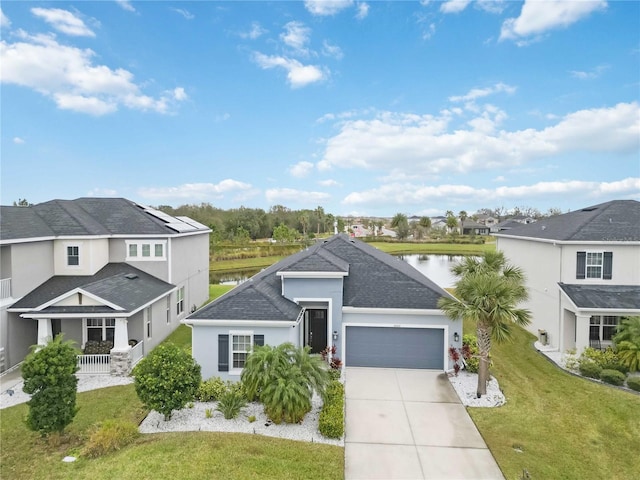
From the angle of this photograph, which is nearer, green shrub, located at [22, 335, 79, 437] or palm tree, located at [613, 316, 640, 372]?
green shrub, located at [22, 335, 79, 437]

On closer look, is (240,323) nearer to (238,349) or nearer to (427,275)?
(238,349)

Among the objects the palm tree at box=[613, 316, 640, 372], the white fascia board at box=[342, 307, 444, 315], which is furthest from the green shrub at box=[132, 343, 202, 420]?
the palm tree at box=[613, 316, 640, 372]

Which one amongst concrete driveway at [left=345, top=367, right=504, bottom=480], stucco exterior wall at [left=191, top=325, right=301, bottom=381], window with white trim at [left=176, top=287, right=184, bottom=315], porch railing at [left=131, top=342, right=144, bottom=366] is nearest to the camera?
concrete driveway at [left=345, top=367, right=504, bottom=480]

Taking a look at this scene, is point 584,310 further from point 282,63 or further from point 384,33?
point 282,63

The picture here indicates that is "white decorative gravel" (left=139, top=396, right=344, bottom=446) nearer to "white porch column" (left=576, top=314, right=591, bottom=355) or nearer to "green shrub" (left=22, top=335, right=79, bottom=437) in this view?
"green shrub" (left=22, top=335, right=79, bottom=437)

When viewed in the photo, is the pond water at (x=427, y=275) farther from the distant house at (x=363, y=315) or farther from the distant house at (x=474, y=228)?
the distant house at (x=474, y=228)

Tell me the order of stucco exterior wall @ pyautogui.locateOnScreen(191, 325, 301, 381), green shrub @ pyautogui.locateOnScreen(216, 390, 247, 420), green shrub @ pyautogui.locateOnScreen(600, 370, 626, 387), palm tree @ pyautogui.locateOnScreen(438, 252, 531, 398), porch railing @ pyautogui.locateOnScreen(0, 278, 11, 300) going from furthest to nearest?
porch railing @ pyautogui.locateOnScreen(0, 278, 11, 300) → green shrub @ pyautogui.locateOnScreen(600, 370, 626, 387) → stucco exterior wall @ pyautogui.locateOnScreen(191, 325, 301, 381) → palm tree @ pyautogui.locateOnScreen(438, 252, 531, 398) → green shrub @ pyautogui.locateOnScreen(216, 390, 247, 420)

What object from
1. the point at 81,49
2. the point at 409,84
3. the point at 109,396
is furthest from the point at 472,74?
the point at 109,396
